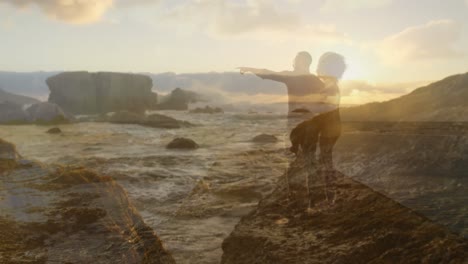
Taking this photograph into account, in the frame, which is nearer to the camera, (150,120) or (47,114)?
(150,120)

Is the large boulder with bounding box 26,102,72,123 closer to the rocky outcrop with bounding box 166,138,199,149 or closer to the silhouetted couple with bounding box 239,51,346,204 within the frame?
the rocky outcrop with bounding box 166,138,199,149

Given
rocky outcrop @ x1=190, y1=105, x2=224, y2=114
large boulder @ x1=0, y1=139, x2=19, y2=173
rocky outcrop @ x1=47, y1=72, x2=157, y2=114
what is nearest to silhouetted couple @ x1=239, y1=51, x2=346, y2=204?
large boulder @ x1=0, y1=139, x2=19, y2=173

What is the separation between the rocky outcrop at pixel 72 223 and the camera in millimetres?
5152

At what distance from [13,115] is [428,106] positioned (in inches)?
1707

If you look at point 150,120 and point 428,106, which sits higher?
point 428,106

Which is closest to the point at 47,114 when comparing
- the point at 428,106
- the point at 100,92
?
the point at 100,92

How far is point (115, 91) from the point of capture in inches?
2544

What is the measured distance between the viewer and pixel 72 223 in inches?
259

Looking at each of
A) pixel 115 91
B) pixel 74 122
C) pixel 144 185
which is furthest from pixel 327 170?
pixel 115 91

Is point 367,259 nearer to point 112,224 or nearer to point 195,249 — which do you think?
point 195,249

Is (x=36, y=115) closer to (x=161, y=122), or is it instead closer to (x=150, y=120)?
(x=150, y=120)

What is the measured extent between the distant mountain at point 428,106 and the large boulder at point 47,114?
38.7 meters

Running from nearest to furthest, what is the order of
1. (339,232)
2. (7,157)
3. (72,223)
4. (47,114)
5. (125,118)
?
(339,232)
(72,223)
(7,157)
(47,114)
(125,118)

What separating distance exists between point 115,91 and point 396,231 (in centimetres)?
6505
